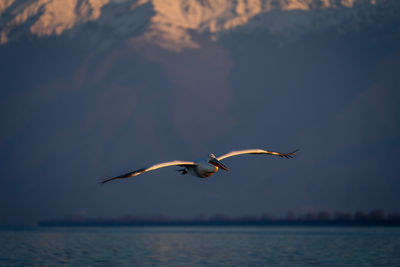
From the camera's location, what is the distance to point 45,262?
3459cm

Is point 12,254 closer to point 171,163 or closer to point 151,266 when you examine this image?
point 151,266

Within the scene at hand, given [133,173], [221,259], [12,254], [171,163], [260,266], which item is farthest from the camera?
[12,254]

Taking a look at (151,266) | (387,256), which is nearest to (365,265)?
(387,256)

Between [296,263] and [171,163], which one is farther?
[296,263]

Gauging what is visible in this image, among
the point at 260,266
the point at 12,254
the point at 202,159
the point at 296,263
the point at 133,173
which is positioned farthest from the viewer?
the point at 12,254

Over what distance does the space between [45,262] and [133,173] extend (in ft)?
66.0

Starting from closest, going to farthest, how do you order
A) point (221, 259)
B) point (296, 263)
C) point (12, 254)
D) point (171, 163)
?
1. point (171, 163)
2. point (296, 263)
3. point (221, 259)
4. point (12, 254)

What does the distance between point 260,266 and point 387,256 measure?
11.5m

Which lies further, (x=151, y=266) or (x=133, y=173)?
(x=151, y=266)

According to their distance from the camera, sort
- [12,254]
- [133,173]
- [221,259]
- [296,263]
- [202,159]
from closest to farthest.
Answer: [133,173] → [202,159] → [296,263] → [221,259] → [12,254]

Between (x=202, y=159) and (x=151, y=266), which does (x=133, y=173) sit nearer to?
(x=202, y=159)

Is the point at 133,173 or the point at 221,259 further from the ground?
the point at 133,173

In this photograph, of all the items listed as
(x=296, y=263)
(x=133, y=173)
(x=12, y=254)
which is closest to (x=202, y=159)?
(x=133, y=173)

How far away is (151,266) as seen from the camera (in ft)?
107
